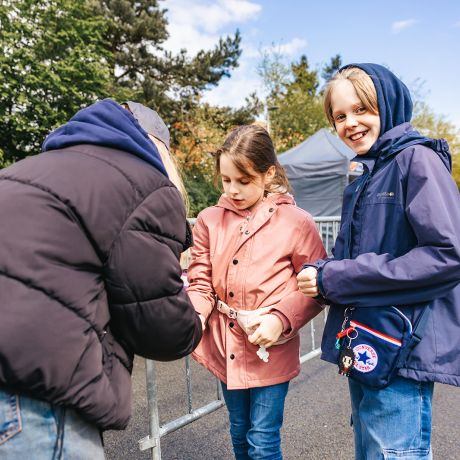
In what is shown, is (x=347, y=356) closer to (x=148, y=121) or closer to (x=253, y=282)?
(x=253, y=282)

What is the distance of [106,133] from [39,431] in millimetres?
754

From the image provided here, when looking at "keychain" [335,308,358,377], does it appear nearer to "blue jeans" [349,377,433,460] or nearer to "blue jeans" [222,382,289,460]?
"blue jeans" [349,377,433,460]

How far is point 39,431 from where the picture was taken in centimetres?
102

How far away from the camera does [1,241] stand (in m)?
0.96

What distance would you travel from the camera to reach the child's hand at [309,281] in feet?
5.00

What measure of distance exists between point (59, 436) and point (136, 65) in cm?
1760

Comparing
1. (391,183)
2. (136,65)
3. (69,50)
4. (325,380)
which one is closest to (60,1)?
(69,50)

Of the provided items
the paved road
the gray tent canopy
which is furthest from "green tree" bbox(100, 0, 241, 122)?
the paved road

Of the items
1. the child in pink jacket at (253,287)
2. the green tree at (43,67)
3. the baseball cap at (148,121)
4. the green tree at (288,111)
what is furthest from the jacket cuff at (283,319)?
the green tree at (288,111)

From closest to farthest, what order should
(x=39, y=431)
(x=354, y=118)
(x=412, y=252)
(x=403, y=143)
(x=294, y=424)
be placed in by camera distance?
(x=39, y=431), (x=412, y=252), (x=403, y=143), (x=354, y=118), (x=294, y=424)

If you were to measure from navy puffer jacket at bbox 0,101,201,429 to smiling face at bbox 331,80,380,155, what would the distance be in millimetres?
749

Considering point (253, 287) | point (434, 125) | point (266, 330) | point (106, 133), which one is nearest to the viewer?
point (106, 133)

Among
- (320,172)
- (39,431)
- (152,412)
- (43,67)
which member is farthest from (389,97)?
(43,67)

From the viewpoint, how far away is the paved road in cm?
280
